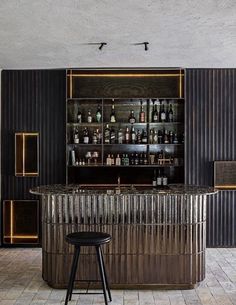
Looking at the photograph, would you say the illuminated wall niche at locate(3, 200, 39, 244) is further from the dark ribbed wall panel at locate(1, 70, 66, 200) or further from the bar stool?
the bar stool

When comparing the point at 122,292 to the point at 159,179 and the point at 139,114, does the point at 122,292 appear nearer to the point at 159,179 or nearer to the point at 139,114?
the point at 159,179

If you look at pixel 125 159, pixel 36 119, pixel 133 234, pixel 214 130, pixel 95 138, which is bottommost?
pixel 133 234

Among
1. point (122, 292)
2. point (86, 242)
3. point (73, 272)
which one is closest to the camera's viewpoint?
point (86, 242)

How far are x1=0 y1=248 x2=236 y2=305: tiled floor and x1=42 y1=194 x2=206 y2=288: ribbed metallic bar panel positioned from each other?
0.46ft

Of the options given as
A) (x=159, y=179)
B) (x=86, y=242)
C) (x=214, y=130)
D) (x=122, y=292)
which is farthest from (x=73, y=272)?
(x=214, y=130)

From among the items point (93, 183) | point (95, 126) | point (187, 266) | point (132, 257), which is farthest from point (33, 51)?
point (187, 266)

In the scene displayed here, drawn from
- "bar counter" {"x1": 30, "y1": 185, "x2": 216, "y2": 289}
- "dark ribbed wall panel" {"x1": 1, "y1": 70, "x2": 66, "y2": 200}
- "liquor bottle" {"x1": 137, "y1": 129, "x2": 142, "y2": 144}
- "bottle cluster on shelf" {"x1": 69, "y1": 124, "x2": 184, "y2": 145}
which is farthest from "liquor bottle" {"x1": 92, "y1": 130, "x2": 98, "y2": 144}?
"bar counter" {"x1": 30, "y1": 185, "x2": 216, "y2": 289}

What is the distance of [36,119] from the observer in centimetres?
680

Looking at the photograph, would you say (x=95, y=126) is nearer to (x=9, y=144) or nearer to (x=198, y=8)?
(x=9, y=144)

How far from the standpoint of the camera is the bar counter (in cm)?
459

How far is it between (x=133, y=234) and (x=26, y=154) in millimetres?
2734

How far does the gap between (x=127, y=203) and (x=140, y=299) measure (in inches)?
37.3

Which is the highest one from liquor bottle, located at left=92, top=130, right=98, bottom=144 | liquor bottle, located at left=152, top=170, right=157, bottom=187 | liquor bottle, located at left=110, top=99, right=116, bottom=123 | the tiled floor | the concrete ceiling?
the concrete ceiling

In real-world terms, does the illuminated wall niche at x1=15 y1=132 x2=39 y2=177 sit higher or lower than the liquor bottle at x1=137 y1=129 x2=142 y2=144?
lower
